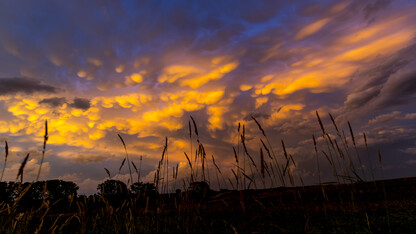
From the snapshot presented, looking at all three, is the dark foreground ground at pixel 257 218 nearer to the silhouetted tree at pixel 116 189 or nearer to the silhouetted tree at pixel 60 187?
the silhouetted tree at pixel 116 189

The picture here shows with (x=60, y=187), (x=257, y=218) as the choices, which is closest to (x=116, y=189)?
(x=257, y=218)

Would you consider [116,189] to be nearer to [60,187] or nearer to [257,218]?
[257,218]

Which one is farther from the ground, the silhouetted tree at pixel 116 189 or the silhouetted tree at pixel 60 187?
the silhouetted tree at pixel 60 187

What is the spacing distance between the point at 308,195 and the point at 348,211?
1.57 meters

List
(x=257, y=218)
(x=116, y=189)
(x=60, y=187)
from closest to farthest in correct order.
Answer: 1. (x=257, y=218)
2. (x=116, y=189)
3. (x=60, y=187)

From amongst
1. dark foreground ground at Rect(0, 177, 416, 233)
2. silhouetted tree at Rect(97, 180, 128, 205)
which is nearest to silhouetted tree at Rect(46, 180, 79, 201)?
silhouetted tree at Rect(97, 180, 128, 205)

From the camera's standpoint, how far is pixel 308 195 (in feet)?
18.6

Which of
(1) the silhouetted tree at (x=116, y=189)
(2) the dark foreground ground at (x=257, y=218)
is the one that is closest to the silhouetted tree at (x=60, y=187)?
(1) the silhouetted tree at (x=116, y=189)

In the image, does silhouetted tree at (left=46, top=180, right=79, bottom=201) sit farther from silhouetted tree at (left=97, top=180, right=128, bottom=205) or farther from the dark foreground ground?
the dark foreground ground

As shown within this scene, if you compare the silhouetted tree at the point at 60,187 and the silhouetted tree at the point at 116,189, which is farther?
the silhouetted tree at the point at 60,187

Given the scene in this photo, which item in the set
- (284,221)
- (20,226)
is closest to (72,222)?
(20,226)

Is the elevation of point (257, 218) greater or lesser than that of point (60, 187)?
lesser

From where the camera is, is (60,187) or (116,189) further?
(60,187)

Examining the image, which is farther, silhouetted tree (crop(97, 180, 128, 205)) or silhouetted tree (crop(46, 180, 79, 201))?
silhouetted tree (crop(46, 180, 79, 201))
